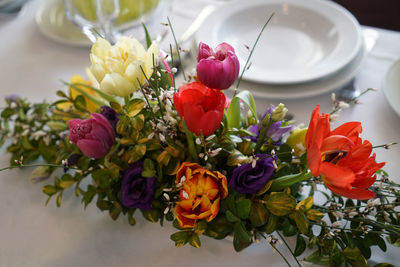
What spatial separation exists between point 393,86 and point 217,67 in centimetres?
49

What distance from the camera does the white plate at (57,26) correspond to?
94 centimetres

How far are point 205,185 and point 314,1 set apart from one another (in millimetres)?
661

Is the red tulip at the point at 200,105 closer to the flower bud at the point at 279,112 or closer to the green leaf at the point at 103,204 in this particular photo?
the flower bud at the point at 279,112

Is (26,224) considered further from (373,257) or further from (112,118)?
(373,257)

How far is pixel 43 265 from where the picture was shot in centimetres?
58

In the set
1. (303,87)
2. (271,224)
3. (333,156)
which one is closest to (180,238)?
(271,224)

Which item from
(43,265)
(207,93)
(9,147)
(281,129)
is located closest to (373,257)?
(281,129)

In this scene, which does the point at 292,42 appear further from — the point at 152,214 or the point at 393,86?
the point at 152,214

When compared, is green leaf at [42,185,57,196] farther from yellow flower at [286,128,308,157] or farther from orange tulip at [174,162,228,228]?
yellow flower at [286,128,308,157]

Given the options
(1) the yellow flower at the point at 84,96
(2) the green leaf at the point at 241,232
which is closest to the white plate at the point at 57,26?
(1) the yellow flower at the point at 84,96

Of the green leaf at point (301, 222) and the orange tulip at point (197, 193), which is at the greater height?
the orange tulip at point (197, 193)

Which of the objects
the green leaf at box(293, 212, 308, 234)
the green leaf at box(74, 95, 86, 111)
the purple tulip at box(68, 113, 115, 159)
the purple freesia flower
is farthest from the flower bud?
the green leaf at box(74, 95, 86, 111)

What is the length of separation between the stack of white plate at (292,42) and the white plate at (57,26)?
1.05 feet

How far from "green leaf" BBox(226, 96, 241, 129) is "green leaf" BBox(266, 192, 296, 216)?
0.37 ft
